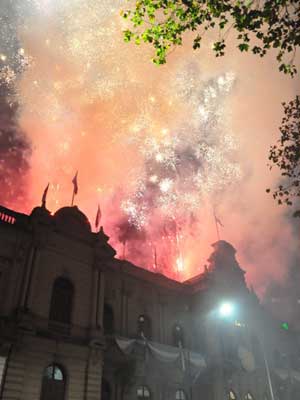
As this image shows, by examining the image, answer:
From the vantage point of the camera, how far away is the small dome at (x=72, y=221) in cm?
2309

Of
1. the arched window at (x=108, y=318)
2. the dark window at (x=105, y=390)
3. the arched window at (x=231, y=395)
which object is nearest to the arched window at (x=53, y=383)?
the dark window at (x=105, y=390)

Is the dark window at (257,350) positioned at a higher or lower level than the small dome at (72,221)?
lower

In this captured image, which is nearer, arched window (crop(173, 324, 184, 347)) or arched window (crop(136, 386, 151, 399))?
arched window (crop(136, 386, 151, 399))

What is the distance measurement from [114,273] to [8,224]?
9.62 meters

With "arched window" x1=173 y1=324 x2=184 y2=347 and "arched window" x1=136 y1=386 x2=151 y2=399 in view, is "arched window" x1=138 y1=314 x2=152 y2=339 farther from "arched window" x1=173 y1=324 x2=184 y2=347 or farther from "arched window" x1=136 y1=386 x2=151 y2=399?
"arched window" x1=136 y1=386 x2=151 y2=399

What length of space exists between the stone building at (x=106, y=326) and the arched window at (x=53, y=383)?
50 millimetres

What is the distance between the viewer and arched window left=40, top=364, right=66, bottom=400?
17.9 m

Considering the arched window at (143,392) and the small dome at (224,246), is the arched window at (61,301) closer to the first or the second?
the arched window at (143,392)

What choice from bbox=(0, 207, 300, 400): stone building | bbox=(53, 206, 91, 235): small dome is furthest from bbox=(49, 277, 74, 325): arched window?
bbox=(53, 206, 91, 235): small dome

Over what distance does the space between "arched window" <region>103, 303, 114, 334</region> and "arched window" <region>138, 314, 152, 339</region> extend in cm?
286

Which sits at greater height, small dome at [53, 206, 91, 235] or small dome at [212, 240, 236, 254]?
small dome at [212, 240, 236, 254]

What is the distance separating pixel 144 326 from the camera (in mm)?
27156

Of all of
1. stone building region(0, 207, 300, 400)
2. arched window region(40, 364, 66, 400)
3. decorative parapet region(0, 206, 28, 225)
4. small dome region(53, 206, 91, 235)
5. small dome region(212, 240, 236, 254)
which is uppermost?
small dome region(212, 240, 236, 254)

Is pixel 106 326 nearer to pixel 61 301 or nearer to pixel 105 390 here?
pixel 105 390
